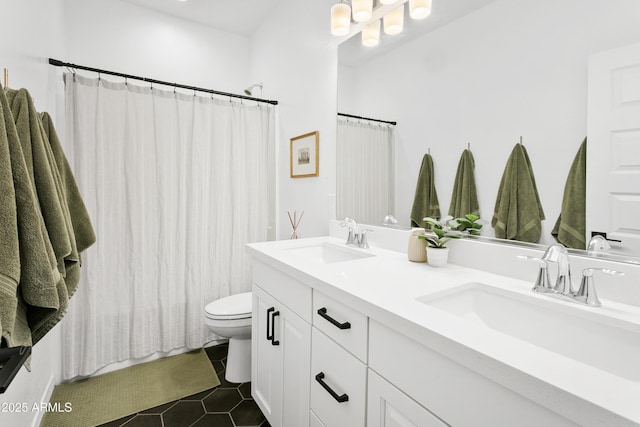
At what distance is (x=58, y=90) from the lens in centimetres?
210

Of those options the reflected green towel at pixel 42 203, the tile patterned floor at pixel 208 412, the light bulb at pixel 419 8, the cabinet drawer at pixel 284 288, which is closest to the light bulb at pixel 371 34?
the light bulb at pixel 419 8

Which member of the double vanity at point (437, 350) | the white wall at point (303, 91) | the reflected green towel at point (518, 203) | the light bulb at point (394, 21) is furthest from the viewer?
the white wall at point (303, 91)

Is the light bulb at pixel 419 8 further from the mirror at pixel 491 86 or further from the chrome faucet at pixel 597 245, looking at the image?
the chrome faucet at pixel 597 245

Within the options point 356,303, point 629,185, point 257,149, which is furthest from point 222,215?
point 629,185

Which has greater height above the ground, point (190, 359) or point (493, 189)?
point (493, 189)

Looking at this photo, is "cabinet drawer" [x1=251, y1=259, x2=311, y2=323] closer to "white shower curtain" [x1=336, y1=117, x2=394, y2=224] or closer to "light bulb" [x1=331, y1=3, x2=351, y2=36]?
"white shower curtain" [x1=336, y1=117, x2=394, y2=224]

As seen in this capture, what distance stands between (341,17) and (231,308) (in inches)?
71.6

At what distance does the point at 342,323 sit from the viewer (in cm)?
97

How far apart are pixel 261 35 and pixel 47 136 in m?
2.06

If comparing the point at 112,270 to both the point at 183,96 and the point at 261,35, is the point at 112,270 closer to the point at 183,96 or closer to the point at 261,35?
the point at 183,96

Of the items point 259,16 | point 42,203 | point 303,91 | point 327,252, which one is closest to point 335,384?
point 327,252

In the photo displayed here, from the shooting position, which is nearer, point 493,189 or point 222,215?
point 493,189

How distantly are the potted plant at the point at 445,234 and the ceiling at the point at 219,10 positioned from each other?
7.32 ft

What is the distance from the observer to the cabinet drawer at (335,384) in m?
0.91
